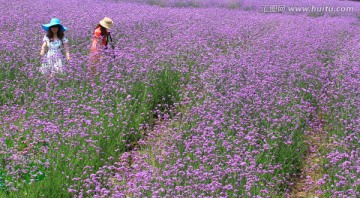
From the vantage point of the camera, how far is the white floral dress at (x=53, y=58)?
227 inches

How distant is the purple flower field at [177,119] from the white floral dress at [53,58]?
0.43 feet

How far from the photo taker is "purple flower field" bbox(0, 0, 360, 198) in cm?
350

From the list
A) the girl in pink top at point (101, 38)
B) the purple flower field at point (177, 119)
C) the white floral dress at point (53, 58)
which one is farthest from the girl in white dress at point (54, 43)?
the girl in pink top at point (101, 38)

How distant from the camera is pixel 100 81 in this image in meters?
5.53

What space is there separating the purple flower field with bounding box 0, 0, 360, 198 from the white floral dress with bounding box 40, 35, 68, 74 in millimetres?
132

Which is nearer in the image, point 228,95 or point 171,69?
point 228,95

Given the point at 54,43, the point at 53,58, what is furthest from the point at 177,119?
Answer: the point at 54,43

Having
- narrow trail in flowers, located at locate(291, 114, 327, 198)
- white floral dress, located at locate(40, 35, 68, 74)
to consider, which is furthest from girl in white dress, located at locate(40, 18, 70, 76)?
narrow trail in flowers, located at locate(291, 114, 327, 198)

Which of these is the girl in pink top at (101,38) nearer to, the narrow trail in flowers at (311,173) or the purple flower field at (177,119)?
the purple flower field at (177,119)

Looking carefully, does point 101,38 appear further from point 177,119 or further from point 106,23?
point 177,119

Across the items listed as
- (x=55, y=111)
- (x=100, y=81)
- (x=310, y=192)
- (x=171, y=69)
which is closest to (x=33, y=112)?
(x=55, y=111)

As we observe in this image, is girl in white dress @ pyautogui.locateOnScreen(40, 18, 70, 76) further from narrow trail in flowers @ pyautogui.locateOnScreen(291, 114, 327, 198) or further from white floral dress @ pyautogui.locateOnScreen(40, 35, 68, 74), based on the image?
narrow trail in flowers @ pyautogui.locateOnScreen(291, 114, 327, 198)

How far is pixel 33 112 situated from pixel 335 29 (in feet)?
24.2

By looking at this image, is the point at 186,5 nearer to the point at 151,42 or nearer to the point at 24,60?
the point at 151,42
